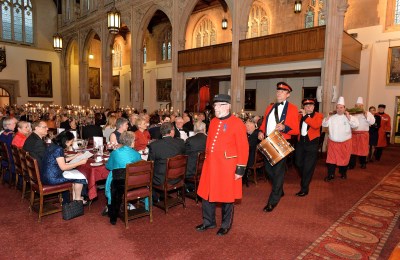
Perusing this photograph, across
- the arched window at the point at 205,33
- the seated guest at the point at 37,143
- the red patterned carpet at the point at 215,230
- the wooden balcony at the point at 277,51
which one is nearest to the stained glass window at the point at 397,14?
the wooden balcony at the point at 277,51

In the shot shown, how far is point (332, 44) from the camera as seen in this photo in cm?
886

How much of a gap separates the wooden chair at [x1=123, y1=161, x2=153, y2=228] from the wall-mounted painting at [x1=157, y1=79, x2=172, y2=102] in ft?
51.4

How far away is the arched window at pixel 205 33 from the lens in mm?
18141

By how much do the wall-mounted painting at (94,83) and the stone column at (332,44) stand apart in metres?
19.4

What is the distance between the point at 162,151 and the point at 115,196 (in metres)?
0.94

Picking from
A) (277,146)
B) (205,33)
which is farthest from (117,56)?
(277,146)

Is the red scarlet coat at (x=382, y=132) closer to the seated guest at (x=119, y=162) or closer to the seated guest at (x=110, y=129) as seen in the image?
the seated guest at (x=110, y=129)

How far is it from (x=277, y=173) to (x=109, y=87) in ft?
52.9

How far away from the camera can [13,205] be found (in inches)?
184


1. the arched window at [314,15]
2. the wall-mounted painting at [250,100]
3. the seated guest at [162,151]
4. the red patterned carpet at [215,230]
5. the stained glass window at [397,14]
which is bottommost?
the red patterned carpet at [215,230]

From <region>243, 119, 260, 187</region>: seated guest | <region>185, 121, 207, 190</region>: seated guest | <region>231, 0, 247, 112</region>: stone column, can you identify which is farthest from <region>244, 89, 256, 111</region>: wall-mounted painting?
<region>185, 121, 207, 190</region>: seated guest

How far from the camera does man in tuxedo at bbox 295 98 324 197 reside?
5.07 metres

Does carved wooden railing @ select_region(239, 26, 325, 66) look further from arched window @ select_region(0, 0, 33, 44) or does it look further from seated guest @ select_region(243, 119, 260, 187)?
arched window @ select_region(0, 0, 33, 44)

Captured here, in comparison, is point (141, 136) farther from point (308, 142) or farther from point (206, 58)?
point (206, 58)
